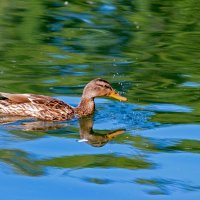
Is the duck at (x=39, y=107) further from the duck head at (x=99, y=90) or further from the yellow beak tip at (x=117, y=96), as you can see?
the yellow beak tip at (x=117, y=96)

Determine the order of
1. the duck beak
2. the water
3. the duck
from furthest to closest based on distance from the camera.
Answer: the duck beak → the duck → the water

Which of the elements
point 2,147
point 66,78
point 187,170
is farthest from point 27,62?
point 187,170

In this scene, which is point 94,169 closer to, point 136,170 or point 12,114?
point 136,170

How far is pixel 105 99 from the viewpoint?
44.2ft

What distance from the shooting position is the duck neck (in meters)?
12.4

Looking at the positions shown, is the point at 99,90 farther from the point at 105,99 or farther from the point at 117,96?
the point at 105,99

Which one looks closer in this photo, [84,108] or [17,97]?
[17,97]

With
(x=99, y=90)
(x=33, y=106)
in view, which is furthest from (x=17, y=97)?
(x=99, y=90)

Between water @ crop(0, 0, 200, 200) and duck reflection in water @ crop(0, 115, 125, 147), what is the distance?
0.01m

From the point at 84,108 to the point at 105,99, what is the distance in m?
1.14

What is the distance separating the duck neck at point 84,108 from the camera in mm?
12352

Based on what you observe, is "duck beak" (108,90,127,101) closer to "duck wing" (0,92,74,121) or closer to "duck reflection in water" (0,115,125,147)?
"duck reflection in water" (0,115,125,147)

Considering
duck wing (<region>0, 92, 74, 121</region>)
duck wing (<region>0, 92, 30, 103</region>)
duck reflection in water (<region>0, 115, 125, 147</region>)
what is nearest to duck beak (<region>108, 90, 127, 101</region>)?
duck reflection in water (<region>0, 115, 125, 147</region>)

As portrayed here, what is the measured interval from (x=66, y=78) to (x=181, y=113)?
221 cm
